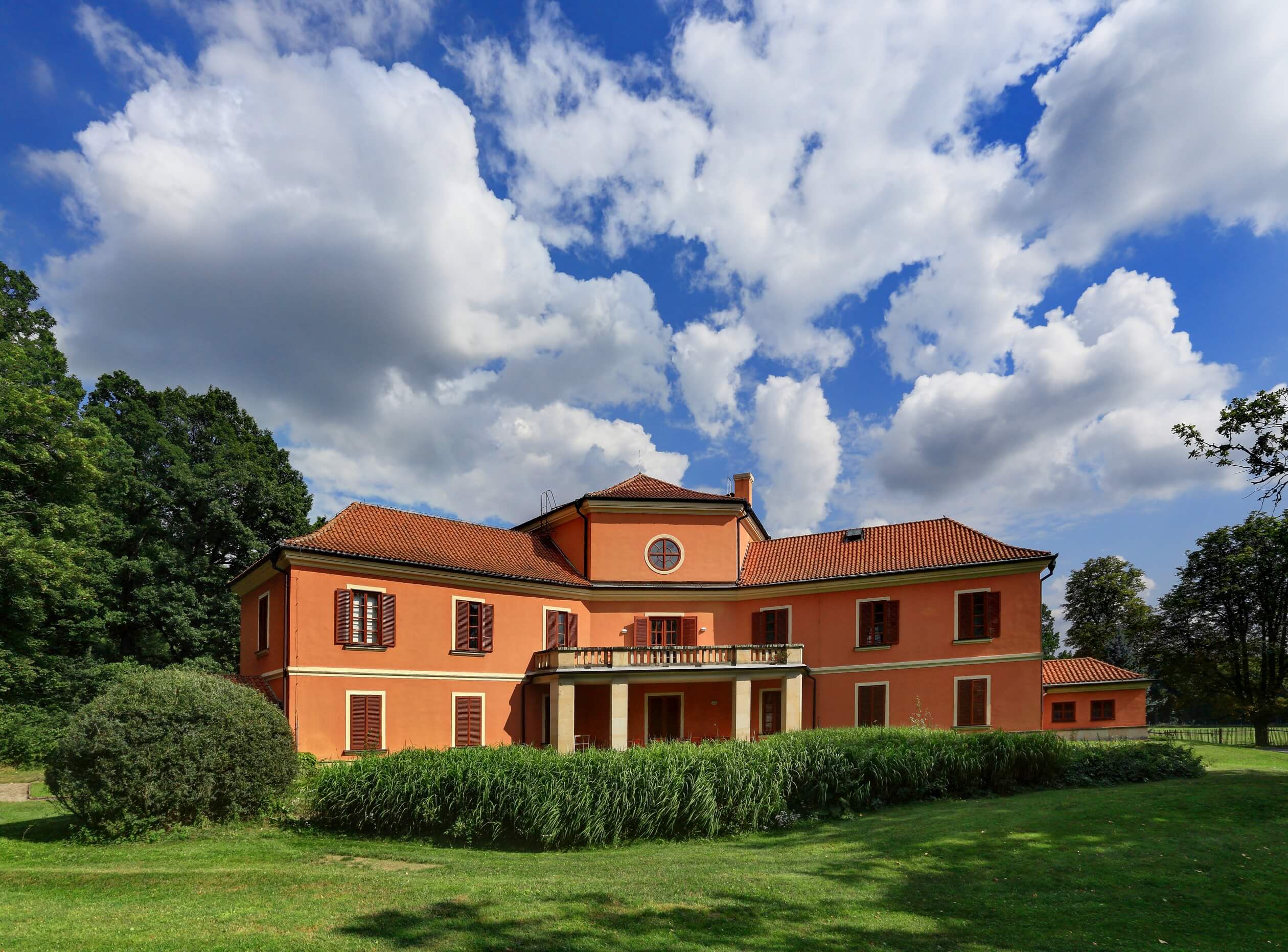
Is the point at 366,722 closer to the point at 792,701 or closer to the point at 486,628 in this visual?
the point at 486,628

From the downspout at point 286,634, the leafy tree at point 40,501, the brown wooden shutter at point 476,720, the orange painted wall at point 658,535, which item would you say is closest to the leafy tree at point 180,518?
the leafy tree at point 40,501

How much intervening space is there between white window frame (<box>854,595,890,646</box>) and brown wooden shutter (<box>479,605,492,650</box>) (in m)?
12.2

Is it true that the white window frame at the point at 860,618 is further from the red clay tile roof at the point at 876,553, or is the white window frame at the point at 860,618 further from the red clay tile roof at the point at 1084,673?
the red clay tile roof at the point at 1084,673

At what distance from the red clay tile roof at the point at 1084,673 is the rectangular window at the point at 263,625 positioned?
1185 inches

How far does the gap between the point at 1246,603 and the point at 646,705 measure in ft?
103

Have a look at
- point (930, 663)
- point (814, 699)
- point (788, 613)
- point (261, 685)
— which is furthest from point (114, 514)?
point (930, 663)

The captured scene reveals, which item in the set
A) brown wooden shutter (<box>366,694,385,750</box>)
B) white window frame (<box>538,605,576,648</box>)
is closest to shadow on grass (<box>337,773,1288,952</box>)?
brown wooden shutter (<box>366,694,385,750</box>)

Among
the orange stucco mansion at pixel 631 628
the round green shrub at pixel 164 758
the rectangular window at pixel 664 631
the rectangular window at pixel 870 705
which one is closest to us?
the round green shrub at pixel 164 758

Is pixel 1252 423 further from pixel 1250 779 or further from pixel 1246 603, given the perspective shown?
pixel 1246 603

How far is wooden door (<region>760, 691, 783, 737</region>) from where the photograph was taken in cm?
2700

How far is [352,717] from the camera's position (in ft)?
72.0

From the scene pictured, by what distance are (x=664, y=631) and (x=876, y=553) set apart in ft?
26.4

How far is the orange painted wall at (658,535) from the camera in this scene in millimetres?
28234

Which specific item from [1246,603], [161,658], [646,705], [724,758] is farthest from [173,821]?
[1246,603]
